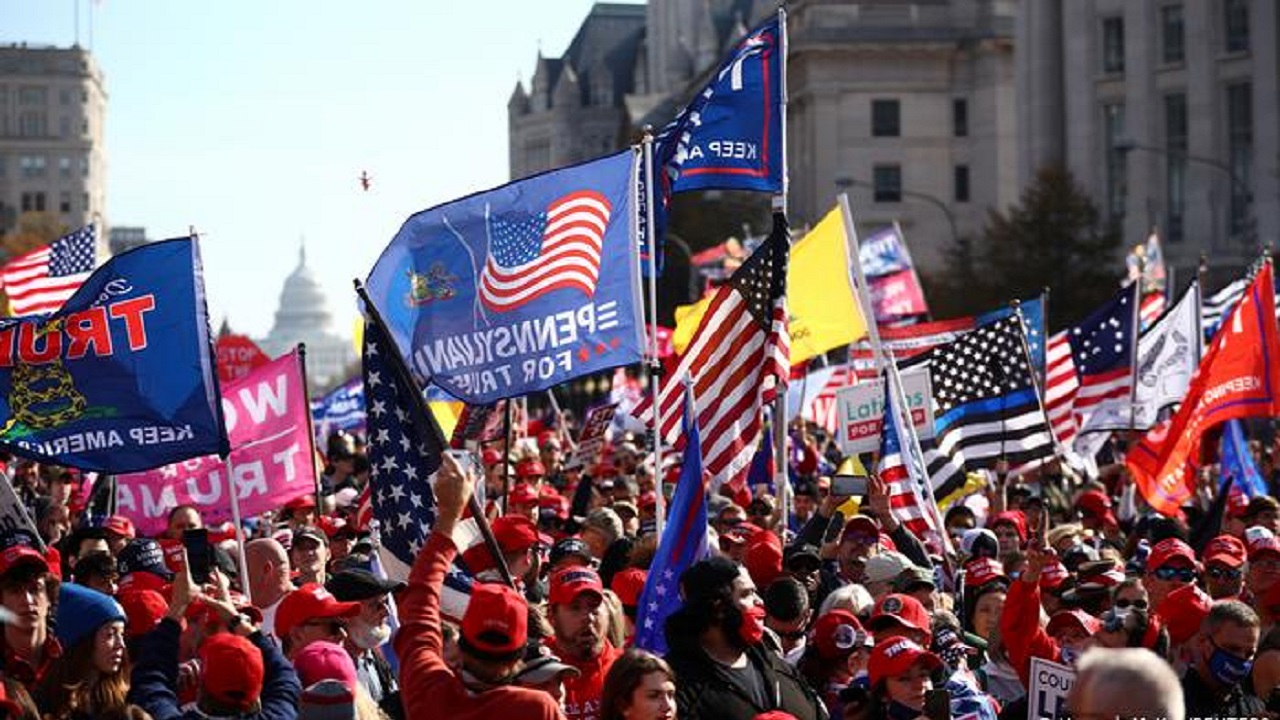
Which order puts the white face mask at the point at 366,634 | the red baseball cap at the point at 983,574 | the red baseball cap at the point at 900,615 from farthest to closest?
1. the red baseball cap at the point at 983,574
2. the white face mask at the point at 366,634
3. the red baseball cap at the point at 900,615

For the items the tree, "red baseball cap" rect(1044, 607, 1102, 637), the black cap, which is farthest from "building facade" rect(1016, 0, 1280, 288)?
the black cap

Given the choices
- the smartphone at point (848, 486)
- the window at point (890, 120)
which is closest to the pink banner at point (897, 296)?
the smartphone at point (848, 486)

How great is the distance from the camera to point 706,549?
394 inches

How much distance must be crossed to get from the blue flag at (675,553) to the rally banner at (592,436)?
1131cm

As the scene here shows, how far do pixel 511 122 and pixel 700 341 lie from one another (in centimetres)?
17752

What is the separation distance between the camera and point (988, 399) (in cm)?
1795

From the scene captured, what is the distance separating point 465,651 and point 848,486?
7.66 m

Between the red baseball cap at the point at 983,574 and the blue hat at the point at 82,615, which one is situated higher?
the blue hat at the point at 82,615

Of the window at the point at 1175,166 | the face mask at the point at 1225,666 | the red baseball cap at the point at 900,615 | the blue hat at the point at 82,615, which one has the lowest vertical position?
the face mask at the point at 1225,666

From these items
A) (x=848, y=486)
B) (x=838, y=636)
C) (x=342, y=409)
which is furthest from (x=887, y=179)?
(x=838, y=636)

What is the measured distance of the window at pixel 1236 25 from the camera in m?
66.8

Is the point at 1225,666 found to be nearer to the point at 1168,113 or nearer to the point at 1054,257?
the point at 1054,257

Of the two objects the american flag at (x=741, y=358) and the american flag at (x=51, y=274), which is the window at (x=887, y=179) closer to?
the american flag at (x=51, y=274)

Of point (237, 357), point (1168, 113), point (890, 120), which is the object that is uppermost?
point (890, 120)
